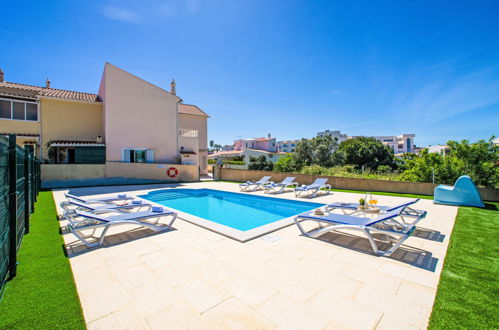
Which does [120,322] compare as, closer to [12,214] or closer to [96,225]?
[12,214]

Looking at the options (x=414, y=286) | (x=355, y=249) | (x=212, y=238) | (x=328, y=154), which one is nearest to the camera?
(x=414, y=286)

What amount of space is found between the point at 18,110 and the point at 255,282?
2461 cm

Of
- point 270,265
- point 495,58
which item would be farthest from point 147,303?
point 495,58

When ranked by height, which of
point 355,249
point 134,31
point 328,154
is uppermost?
point 134,31

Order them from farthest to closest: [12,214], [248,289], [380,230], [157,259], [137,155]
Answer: [137,155]
[380,230]
[157,259]
[12,214]
[248,289]

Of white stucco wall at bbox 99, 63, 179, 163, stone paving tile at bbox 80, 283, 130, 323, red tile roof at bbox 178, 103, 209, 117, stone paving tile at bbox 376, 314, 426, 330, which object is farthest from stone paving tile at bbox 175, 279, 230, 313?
red tile roof at bbox 178, 103, 209, 117

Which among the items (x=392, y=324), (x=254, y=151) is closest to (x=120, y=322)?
(x=392, y=324)

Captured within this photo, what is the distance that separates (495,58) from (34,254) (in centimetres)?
2672

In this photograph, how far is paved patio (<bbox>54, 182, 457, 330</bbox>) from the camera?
2531 millimetres

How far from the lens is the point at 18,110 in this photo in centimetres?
1820

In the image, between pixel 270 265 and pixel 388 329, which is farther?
pixel 270 265

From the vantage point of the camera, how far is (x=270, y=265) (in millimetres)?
3857

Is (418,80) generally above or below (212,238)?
above

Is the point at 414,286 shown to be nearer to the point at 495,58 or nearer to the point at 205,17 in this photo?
the point at 205,17
